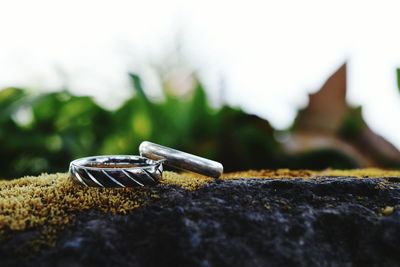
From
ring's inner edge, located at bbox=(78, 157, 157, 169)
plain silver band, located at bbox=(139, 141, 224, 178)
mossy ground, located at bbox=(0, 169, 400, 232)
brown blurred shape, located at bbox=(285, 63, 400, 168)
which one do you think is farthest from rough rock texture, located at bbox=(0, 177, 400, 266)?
brown blurred shape, located at bbox=(285, 63, 400, 168)

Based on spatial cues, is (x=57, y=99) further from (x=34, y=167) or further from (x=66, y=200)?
(x=66, y=200)

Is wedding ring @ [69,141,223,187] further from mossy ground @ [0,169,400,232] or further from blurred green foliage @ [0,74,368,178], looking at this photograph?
blurred green foliage @ [0,74,368,178]

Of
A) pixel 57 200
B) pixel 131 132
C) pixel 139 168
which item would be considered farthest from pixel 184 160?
pixel 131 132

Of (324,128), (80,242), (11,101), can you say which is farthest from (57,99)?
(80,242)

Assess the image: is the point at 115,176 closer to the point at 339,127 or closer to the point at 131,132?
the point at 131,132

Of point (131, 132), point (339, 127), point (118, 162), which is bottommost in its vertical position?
point (131, 132)

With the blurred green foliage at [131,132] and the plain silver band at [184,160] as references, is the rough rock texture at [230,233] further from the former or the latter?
the blurred green foliage at [131,132]

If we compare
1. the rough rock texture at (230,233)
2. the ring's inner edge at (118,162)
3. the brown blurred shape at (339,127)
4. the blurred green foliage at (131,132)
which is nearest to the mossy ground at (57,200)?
the rough rock texture at (230,233)
